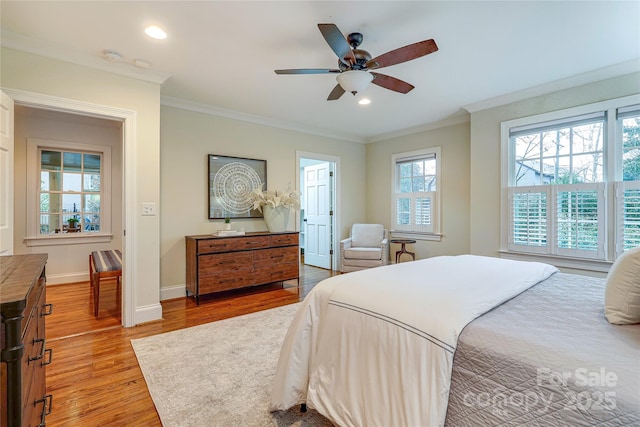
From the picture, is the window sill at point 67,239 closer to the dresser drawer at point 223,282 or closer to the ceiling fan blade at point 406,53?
the dresser drawer at point 223,282

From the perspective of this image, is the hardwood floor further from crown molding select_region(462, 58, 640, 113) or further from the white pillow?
crown molding select_region(462, 58, 640, 113)

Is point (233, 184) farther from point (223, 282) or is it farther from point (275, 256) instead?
point (223, 282)

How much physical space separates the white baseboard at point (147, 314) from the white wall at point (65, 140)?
2.58m

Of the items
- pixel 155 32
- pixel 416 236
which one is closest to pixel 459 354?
pixel 155 32

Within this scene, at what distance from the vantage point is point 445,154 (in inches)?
185

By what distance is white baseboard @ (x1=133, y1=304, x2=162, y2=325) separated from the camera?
296 centimetres

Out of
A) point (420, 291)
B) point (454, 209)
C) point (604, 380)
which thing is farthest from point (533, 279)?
point (454, 209)

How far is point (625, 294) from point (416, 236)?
396 centimetres

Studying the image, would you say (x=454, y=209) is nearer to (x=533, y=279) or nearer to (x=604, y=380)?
(x=533, y=279)

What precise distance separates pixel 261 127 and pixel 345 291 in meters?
3.69

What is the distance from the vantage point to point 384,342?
124 cm

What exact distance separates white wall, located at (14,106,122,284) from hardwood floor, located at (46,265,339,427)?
1.08 feet

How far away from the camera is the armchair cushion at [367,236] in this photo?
17.0ft

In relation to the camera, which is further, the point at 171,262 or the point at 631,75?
the point at 171,262
